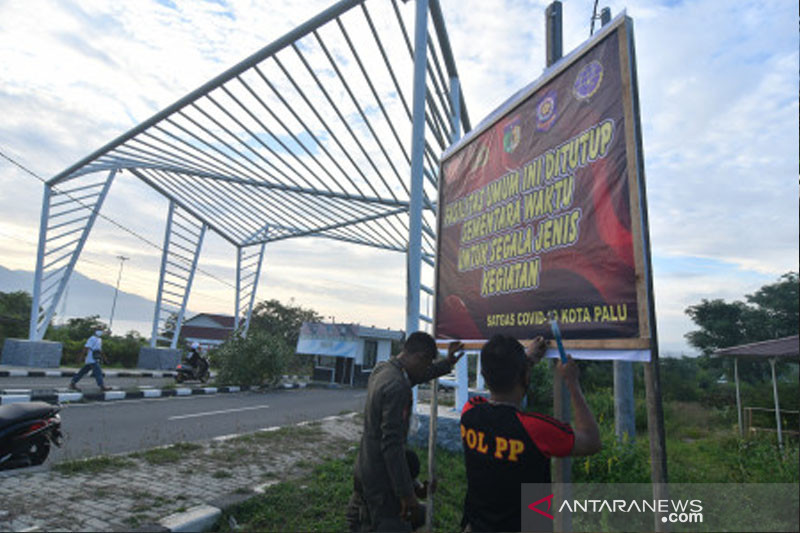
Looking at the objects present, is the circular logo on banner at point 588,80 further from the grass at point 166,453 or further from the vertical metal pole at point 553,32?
the grass at point 166,453

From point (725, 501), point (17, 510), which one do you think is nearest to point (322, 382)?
point (17, 510)

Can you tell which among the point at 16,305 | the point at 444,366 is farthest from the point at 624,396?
the point at 16,305

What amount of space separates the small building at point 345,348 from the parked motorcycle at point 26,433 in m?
15.2

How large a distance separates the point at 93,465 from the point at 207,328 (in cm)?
5342

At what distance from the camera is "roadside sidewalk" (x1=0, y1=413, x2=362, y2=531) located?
3363mm

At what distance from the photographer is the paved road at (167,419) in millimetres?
6004

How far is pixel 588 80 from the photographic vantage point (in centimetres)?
241

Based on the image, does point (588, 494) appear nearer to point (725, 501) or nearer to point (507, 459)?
point (725, 501)

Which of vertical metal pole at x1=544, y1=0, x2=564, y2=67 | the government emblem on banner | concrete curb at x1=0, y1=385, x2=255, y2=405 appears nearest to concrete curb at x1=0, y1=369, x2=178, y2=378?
concrete curb at x1=0, y1=385, x2=255, y2=405

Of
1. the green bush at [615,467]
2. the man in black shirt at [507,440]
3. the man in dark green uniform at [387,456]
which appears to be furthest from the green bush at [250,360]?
the man in black shirt at [507,440]

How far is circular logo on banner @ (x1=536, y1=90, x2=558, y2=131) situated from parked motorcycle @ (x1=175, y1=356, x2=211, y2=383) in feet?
48.4

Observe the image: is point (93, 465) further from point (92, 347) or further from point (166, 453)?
point (92, 347)

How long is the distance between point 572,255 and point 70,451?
20.6ft

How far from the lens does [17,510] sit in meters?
3.43
